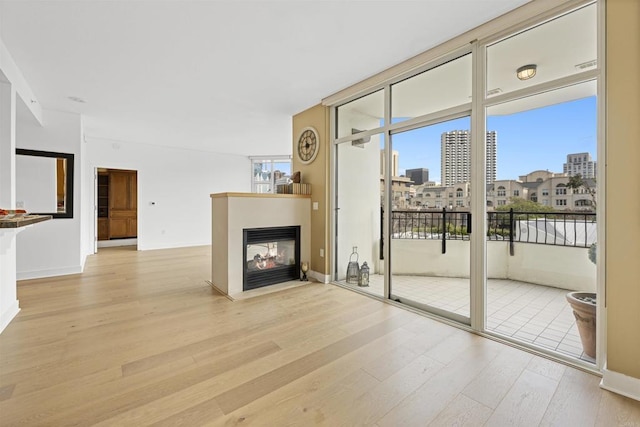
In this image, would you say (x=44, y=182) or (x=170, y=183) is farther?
(x=170, y=183)

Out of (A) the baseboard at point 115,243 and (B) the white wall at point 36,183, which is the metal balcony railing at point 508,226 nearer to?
(B) the white wall at point 36,183

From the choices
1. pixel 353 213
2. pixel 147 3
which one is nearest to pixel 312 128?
pixel 353 213

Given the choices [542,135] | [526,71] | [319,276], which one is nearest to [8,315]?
[319,276]

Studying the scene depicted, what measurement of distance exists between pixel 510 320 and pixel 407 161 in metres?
1.87

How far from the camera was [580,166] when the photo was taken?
82.0 inches

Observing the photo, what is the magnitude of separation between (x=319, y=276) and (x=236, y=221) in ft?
4.85

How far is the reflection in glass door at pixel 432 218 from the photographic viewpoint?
2.76m

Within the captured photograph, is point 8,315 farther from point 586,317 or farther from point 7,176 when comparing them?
point 586,317

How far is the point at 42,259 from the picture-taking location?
428cm

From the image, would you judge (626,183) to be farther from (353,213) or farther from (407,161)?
(353,213)

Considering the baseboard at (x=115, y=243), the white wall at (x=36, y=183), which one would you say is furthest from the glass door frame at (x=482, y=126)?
the baseboard at (x=115, y=243)

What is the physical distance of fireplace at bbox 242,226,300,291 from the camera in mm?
3731

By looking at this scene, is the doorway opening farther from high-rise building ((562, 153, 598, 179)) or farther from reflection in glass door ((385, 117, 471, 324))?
high-rise building ((562, 153, 598, 179))

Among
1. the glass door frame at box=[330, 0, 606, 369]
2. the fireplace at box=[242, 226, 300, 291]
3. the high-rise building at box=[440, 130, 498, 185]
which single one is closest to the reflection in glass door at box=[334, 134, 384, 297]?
the glass door frame at box=[330, 0, 606, 369]
